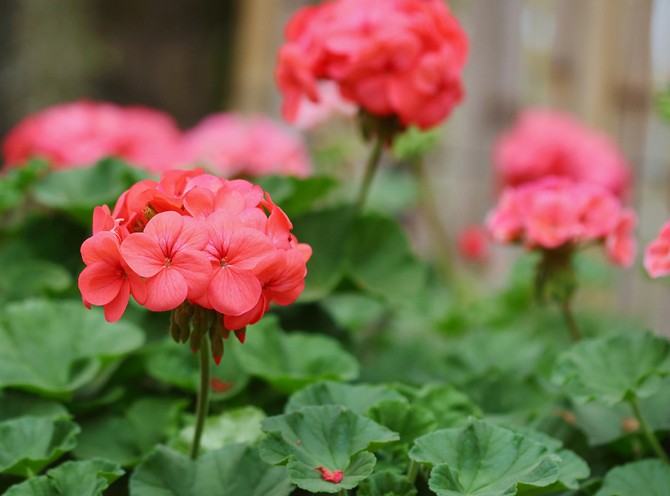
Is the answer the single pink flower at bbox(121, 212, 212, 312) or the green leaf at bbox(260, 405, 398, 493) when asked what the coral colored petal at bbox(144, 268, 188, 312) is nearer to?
the single pink flower at bbox(121, 212, 212, 312)

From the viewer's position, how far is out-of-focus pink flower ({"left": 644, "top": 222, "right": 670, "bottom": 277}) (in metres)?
0.96

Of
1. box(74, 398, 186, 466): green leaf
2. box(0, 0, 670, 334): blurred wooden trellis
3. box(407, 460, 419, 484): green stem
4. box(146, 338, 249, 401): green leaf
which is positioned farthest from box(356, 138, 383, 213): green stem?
box(0, 0, 670, 334): blurred wooden trellis

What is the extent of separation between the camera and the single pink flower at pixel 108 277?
751 mm

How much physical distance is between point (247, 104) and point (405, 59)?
9.67ft

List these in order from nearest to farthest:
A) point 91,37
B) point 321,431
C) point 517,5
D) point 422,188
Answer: point 321,431
point 422,188
point 517,5
point 91,37

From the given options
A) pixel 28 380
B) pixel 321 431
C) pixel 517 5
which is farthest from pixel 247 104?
pixel 321 431

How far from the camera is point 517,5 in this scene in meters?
3.23

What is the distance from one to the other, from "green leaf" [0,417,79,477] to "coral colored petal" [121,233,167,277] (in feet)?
0.87

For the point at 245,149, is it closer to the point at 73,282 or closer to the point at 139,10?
the point at 73,282

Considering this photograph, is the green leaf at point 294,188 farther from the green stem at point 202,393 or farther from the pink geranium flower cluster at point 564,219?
the green stem at point 202,393

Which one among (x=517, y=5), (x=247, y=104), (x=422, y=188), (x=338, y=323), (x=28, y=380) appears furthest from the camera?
(x=247, y=104)

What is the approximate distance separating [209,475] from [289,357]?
30 cm

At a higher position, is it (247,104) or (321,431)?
(321,431)

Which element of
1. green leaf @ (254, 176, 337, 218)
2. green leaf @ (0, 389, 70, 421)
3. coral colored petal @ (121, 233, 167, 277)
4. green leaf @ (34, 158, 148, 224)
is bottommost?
green leaf @ (0, 389, 70, 421)
